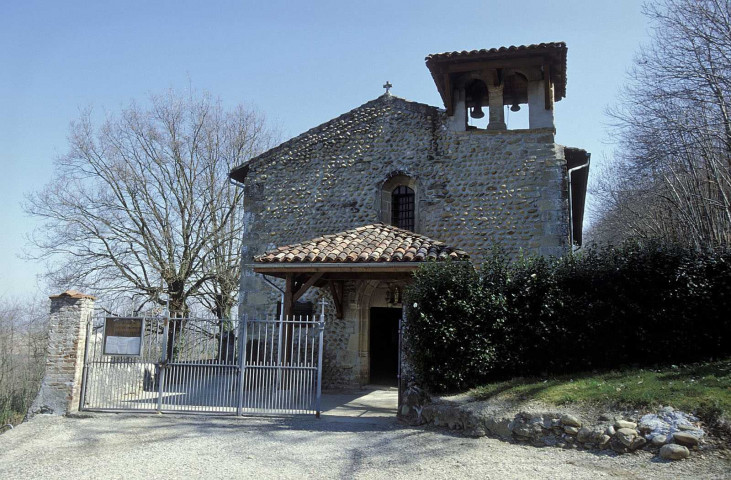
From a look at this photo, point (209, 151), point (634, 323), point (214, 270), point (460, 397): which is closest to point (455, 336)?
point (460, 397)

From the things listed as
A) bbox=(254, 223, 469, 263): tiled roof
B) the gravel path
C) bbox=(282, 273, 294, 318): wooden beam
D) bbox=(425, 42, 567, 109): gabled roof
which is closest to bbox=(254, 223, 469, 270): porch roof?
bbox=(254, 223, 469, 263): tiled roof

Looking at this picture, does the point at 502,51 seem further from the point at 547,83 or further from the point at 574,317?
the point at 574,317

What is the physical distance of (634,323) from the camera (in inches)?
301

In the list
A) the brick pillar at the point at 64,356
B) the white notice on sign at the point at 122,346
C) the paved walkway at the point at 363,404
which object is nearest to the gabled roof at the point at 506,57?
the paved walkway at the point at 363,404

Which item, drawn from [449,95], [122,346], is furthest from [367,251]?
[449,95]

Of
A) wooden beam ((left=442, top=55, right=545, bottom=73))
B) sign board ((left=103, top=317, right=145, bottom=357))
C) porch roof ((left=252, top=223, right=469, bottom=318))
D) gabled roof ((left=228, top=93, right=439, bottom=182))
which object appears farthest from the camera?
gabled roof ((left=228, top=93, right=439, bottom=182))

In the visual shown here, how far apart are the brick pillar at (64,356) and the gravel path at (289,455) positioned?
447mm

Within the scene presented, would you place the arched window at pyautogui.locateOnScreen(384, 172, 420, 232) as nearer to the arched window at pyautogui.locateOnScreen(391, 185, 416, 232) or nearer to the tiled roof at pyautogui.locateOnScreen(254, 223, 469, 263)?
the arched window at pyautogui.locateOnScreen(391, 185, 416, 232)

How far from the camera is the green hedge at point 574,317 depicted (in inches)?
292

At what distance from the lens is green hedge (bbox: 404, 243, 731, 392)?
24.3 feet

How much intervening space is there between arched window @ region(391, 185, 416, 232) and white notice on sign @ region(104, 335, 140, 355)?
22.0 feet

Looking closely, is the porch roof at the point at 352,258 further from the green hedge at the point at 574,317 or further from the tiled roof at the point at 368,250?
the green hedge at the point at 574,317

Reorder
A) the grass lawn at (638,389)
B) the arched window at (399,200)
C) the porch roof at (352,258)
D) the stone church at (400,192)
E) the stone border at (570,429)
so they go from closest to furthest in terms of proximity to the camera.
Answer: the stone border at (570,429) < the grass lawn at (638,389) < the porch roof at (352,258) < the stone church at (400,192) < the arched window at (399,200)

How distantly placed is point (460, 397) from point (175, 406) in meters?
4.83
